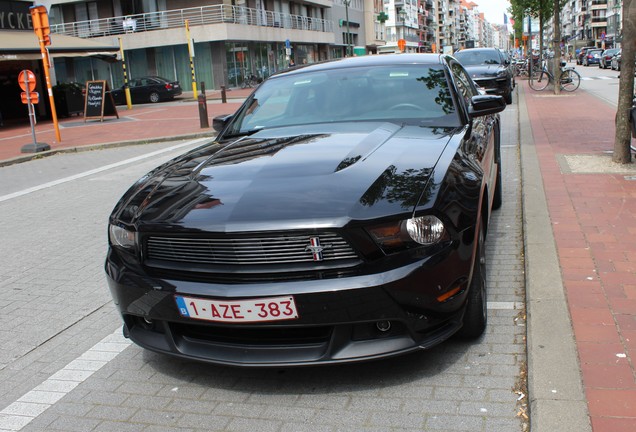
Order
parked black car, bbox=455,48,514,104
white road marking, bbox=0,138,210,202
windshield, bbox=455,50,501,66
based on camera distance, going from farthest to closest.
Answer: windshield, bbox=455,50,501,66 < parked black car, bbox=455,48,514,104 < white road marking, bbox=0,138,210,202

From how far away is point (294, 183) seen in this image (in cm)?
315

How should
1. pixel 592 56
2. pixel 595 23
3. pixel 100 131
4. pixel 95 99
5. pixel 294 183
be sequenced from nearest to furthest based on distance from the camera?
pixel 294 183
pixel 100 131
pixel 95 99
pixel 592 56
pixel 595 23

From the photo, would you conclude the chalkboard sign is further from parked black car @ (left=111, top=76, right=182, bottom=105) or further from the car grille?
the car grille

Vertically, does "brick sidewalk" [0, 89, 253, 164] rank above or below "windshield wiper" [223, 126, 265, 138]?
below

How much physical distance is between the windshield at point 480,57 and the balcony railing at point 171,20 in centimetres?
2605

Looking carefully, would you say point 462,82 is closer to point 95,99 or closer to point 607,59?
point 95,99

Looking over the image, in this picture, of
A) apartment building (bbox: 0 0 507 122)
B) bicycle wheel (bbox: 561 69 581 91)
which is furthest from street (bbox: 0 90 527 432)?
apartment building (bbox: 0 0 507 122)

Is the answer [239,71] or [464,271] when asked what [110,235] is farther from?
[239,71]

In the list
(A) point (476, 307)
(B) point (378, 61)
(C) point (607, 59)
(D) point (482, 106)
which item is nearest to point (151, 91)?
(C) point (607, 59)

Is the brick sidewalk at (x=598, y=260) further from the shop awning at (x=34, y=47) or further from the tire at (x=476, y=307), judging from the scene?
the shop awning at (x=34, y=47)

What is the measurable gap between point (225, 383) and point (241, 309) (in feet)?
2.00

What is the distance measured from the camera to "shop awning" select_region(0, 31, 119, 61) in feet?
71.7

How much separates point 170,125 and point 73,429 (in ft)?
57.5

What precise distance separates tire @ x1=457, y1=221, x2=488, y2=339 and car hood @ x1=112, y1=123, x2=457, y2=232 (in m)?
0.58
